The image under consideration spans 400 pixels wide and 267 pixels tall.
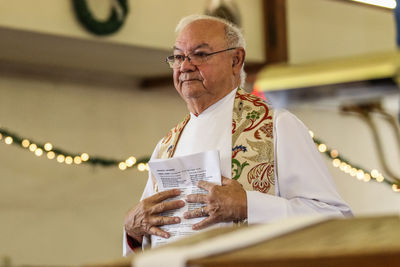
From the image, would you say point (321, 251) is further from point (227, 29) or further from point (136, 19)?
point (136, 19)

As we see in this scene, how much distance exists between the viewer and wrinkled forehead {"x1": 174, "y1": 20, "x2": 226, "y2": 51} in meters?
3.64

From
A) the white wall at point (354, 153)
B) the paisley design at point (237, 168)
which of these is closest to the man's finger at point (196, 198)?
the paisley design at point (237, 168)

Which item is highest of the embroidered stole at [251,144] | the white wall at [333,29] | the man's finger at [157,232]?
the white wall at [333,29]

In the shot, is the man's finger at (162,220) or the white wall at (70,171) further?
the white wall at (70,171)

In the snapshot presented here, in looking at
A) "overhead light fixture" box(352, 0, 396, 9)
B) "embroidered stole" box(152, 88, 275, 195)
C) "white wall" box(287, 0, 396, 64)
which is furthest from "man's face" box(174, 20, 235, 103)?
"white wall" box(287, 0, 396, 64)

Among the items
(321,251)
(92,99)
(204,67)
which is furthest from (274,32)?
(321,251)

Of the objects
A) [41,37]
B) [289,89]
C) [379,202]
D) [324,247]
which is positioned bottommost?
[324,247]

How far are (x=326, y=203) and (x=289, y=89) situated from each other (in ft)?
5.77

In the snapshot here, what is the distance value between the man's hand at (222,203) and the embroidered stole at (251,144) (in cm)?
27

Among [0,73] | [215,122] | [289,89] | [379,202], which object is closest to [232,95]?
[215,122]

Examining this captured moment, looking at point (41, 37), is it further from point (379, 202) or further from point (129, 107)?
point (379, 202)

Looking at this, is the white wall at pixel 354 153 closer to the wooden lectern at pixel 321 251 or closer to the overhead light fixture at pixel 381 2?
the overhead light fixture at pixel 381 2

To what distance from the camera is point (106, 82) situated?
9.38 meters

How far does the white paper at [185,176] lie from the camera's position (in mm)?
3150
